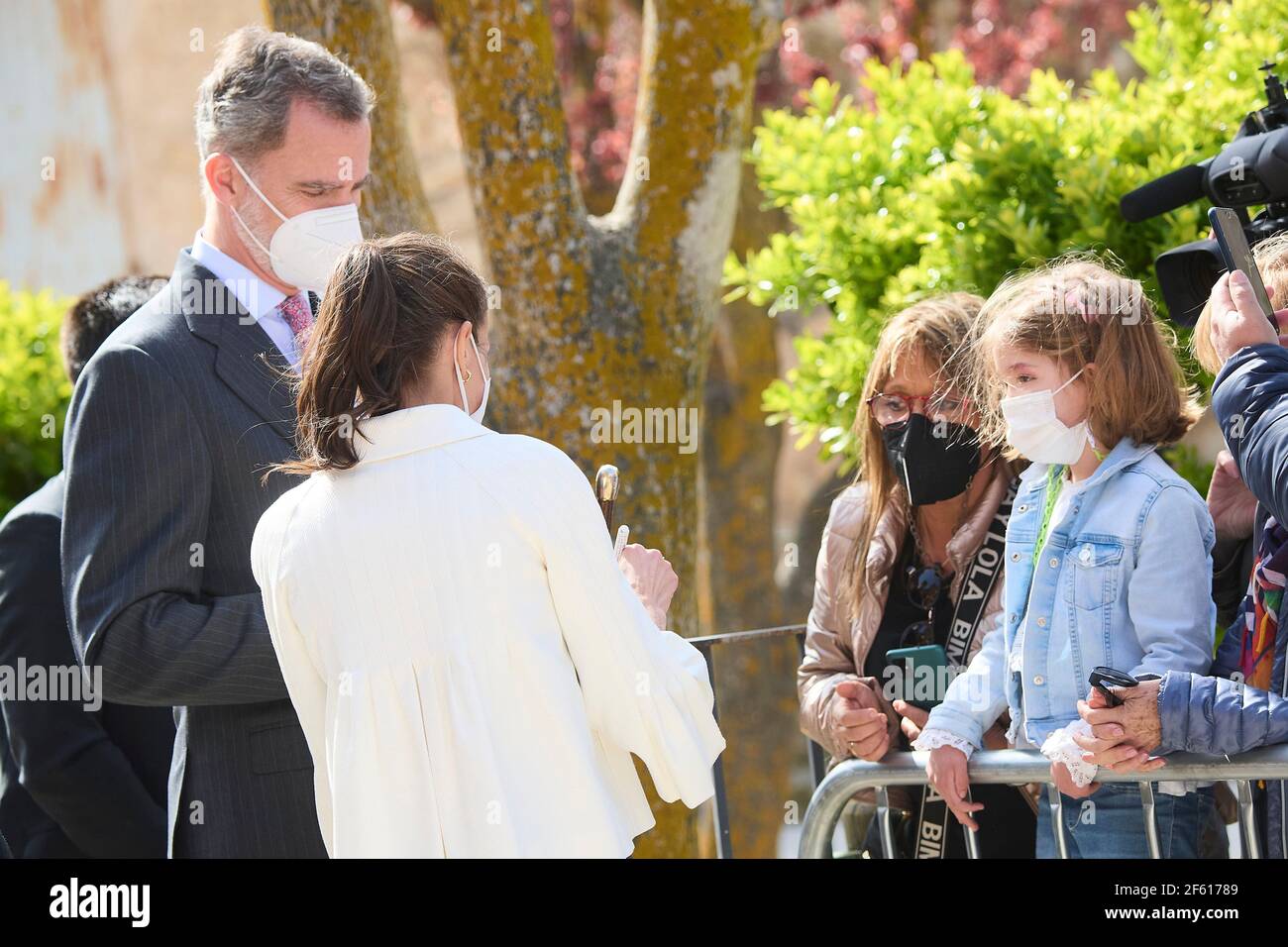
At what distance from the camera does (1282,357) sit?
106 inches

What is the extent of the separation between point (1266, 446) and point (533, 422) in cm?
265

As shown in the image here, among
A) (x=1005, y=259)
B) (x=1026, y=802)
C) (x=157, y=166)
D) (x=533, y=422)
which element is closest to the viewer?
(x=1026, y=802)

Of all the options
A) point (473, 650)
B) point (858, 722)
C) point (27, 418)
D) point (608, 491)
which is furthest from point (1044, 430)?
point (27, 418)

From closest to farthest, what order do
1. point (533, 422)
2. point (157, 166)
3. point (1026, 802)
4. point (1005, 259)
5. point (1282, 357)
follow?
1. point (1282, 357)
2. point (1026, 802)
3. point (1005, 259)
4. point (533, 422)
5. point (157, 166)

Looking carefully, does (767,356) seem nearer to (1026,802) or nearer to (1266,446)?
(1026,802)

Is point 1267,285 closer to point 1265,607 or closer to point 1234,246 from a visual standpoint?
point 1234,246

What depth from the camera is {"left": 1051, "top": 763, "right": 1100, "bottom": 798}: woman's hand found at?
2799mm

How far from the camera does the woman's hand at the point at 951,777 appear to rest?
3004mm

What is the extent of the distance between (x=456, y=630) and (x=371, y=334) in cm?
50

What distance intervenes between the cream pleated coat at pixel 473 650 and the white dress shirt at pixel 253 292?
2.61 feet

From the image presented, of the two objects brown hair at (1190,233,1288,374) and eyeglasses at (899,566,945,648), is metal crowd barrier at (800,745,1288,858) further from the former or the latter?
brown hair at (1190,233,1288,374)

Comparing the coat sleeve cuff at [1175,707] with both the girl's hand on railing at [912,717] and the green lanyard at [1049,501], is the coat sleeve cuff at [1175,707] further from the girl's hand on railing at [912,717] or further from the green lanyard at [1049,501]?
the girl's hand on railing at [912,717]

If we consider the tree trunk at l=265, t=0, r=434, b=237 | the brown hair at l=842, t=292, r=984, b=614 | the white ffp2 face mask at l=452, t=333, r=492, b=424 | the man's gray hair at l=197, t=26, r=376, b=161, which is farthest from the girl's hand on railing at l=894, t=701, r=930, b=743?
the tree trunk at l=265, t=0, r=434, b=237
